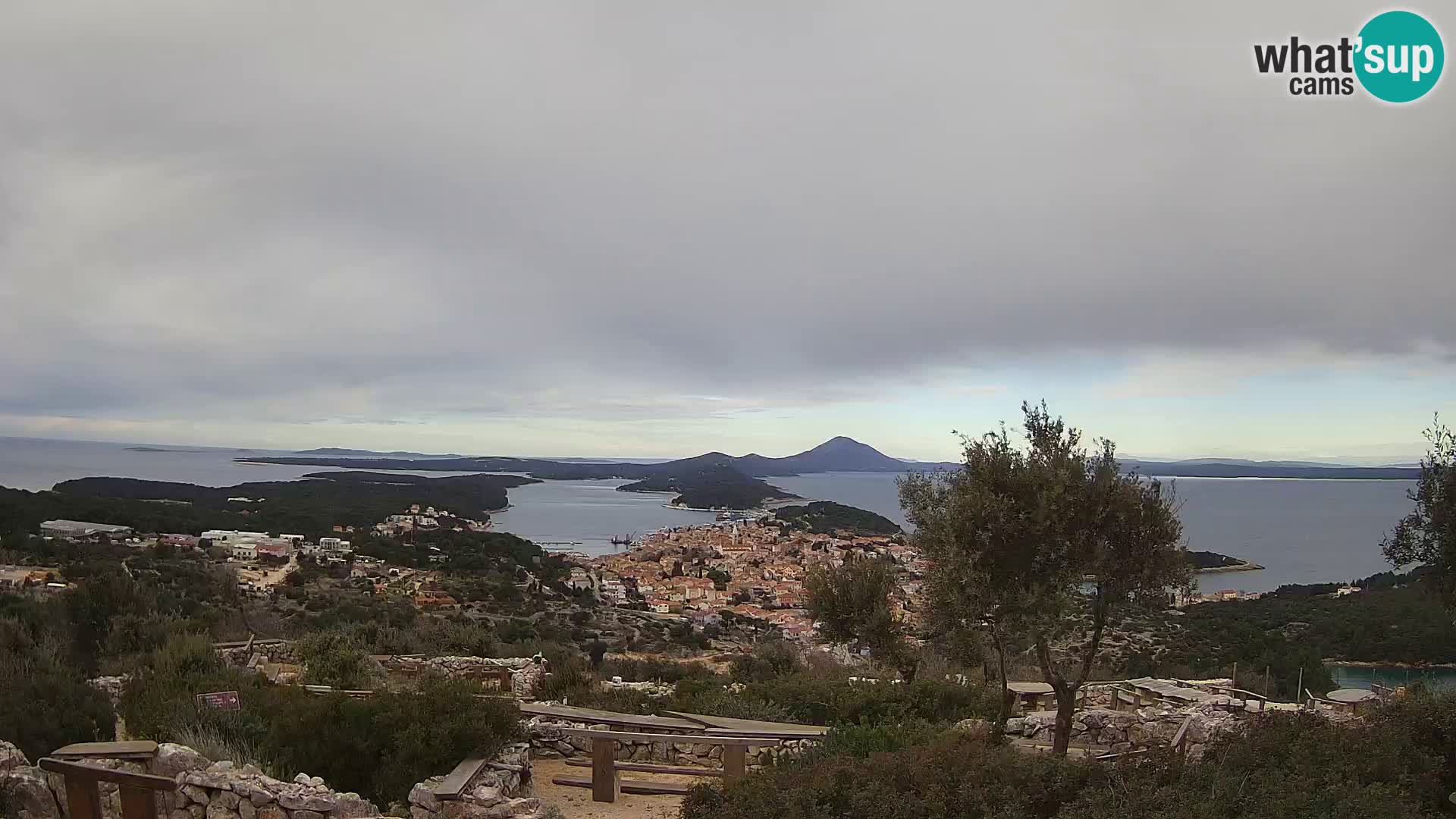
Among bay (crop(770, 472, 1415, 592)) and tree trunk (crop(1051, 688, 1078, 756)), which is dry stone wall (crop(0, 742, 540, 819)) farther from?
bay (crop(770, 472, 1415, 592))

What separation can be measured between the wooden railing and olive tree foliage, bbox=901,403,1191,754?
6.18m

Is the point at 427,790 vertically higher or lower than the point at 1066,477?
lower

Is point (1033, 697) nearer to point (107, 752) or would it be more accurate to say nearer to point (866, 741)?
point (866, 741)

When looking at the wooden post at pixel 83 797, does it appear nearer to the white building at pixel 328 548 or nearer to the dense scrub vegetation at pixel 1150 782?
the dense scrub vegetation at pixel 1150 782

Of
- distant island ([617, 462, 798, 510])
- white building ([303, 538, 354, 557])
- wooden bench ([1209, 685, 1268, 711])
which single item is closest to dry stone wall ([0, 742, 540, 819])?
wooden bench ([1209, 685, 1268, 711])

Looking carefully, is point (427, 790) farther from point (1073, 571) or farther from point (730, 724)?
point (1073, 571)

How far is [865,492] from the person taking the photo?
138m

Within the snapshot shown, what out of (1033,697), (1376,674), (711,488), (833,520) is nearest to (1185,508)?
(833,520)

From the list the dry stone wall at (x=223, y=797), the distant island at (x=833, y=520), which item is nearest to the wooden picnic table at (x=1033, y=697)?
the dry stone wall at (x=223, y=797)

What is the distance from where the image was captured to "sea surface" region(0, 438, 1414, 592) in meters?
46.2

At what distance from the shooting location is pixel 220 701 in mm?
7199

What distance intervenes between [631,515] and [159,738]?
8580cm

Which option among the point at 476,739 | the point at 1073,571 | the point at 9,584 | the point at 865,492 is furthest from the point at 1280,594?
the point at 865,492

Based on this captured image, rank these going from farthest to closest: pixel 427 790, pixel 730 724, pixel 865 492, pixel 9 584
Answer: pixel 865 492, pixel 9 584, pixel 730 724, pixel 427 790
